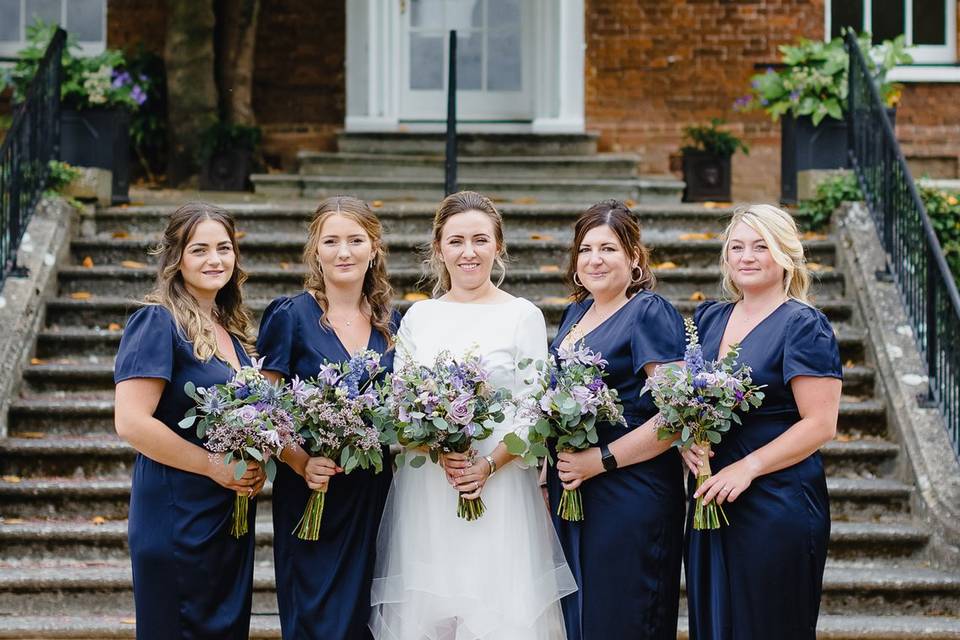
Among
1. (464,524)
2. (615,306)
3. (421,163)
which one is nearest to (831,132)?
(421,163)

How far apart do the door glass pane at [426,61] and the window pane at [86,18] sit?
3090 mm

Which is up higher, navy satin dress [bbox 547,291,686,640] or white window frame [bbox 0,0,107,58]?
white window frame [bbox 0,0,107,58]

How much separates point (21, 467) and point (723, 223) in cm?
479

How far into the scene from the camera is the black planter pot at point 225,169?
10203 mm

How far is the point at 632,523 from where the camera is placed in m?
3.82

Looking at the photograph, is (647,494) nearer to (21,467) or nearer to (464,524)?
(464,524)

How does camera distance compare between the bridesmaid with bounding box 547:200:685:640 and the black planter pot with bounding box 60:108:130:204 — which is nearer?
the bridesmaid with bounding box 547:200:685:640

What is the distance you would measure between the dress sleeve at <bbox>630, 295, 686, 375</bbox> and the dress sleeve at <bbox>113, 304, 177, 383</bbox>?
1.50m

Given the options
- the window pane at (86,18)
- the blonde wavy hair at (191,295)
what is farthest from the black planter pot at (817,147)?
the window pane at (86,18)

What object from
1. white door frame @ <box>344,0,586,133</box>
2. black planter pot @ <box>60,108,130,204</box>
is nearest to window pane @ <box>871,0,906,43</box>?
white door frame @ <box>344,0,586,133</box>

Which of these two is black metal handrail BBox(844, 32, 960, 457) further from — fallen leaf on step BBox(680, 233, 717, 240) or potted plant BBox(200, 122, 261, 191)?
potted plant BBox(200, 122, 261, 191)

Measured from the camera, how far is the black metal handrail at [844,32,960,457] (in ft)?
20.1

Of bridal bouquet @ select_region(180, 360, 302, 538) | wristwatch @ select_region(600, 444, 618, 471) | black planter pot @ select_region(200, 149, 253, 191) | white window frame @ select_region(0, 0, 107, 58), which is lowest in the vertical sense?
wristwatch @ select_region(600, 444, 618, 471)

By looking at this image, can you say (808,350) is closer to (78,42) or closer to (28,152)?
(28,152)
